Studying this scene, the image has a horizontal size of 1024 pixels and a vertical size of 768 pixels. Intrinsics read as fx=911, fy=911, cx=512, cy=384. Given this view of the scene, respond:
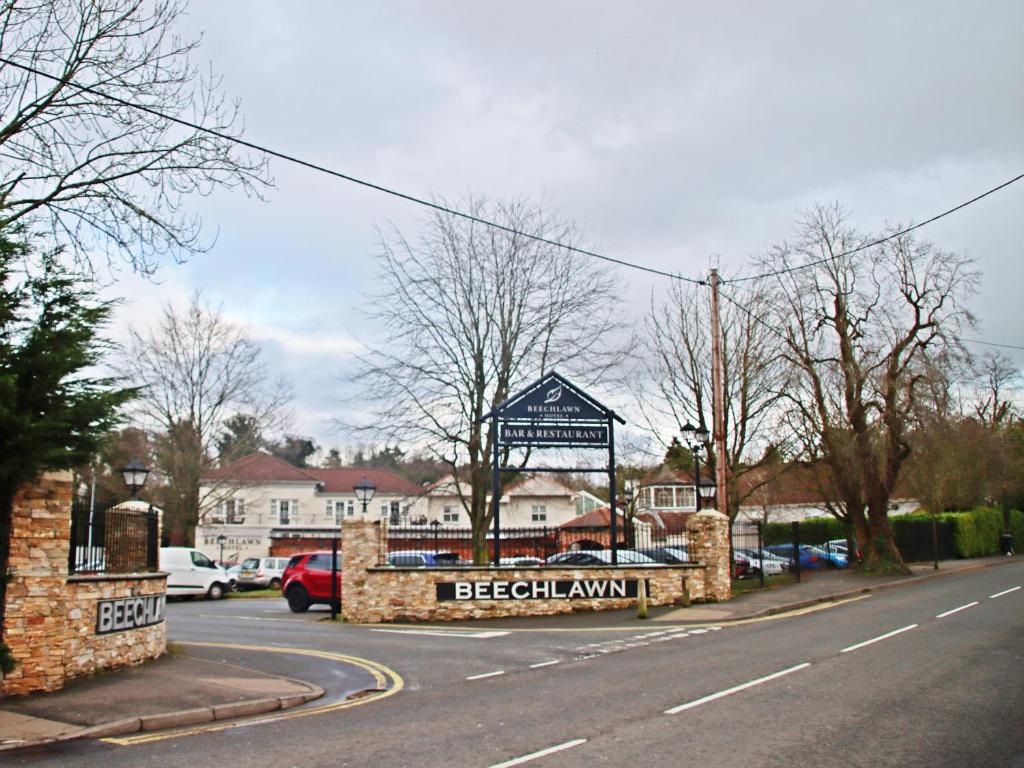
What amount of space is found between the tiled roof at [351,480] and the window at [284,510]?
8.51 feet

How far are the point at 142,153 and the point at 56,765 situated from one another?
8.84 m

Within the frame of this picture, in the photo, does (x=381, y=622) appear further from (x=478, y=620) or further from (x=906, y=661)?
(x=906, y=661)

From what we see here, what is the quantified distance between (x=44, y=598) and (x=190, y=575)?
2453cm

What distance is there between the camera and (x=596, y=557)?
24.2 metres

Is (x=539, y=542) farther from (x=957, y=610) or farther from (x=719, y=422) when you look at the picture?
(x=957, y=610)

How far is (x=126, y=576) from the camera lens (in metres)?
12.7

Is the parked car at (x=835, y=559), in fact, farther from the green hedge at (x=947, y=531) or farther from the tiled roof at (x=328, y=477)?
the tiled roof at (x=328, y=477)

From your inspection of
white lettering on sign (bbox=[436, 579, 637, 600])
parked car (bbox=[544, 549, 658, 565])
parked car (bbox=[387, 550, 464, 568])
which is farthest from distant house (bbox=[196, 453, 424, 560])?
white lettering on sign (bbox=[436, 579, 637, 600])

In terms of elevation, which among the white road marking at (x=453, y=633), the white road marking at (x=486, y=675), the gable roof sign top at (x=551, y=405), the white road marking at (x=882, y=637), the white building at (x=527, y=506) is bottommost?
the white road marking at (x=453, y=633)

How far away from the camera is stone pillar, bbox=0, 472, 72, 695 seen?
10469 millimetres

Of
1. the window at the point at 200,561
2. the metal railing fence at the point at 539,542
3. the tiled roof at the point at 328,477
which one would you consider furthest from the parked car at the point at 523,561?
the tiled roof at the point at 328,477

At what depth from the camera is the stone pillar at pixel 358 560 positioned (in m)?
21.2

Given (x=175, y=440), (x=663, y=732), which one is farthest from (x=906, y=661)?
(x=175, y=440)

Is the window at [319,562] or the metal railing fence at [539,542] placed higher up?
the metal railing fence at [539,542]
